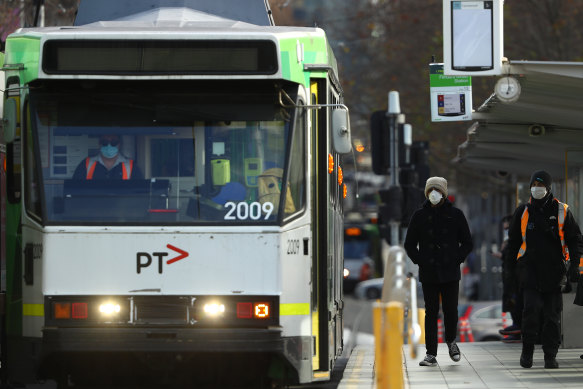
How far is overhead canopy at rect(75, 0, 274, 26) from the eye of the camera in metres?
12.7

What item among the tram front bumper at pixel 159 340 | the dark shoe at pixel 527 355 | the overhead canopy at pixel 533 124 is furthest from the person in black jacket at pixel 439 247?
the tram front bumper at pixel 159 340

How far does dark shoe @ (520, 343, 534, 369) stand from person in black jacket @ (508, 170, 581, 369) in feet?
0.45

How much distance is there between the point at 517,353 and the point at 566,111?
2.82 metres

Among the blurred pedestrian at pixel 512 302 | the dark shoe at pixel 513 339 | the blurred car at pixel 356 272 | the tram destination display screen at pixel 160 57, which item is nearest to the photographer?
the tram destination display screen at pixel 160 57

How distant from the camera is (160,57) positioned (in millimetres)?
10484

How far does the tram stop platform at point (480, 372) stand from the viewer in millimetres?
11766

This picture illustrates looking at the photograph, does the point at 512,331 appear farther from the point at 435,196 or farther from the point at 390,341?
the point at 390,341

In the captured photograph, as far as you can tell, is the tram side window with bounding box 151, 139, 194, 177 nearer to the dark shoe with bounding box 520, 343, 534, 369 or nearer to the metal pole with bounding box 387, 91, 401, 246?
the dark shoe with bounding box 520, 343, 534, 369

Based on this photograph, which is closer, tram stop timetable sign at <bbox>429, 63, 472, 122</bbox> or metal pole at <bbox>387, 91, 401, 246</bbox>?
tram stop timetable sign at <bbox>429, 63, 472, 122</bbox>

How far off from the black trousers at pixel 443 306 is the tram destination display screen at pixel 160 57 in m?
3.39

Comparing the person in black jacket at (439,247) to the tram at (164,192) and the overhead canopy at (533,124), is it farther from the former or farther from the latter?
the tram at (164,192)

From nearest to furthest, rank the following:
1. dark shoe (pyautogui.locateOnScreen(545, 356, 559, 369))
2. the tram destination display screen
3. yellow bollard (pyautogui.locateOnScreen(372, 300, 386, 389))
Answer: yellow bollard (pyautogui.locateOnScreen(372, 300, 386, 389)) < the tram destination display screen < dark shoe (pyautogui.locateOnScreen(545, 356, 559, 369))

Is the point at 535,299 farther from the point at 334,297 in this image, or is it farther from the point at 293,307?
the point at 293,307

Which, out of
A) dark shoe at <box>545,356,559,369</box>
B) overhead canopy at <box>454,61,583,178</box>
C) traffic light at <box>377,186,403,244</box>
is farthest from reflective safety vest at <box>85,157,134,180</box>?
traffic light at <box>377,186,403,244</box>
